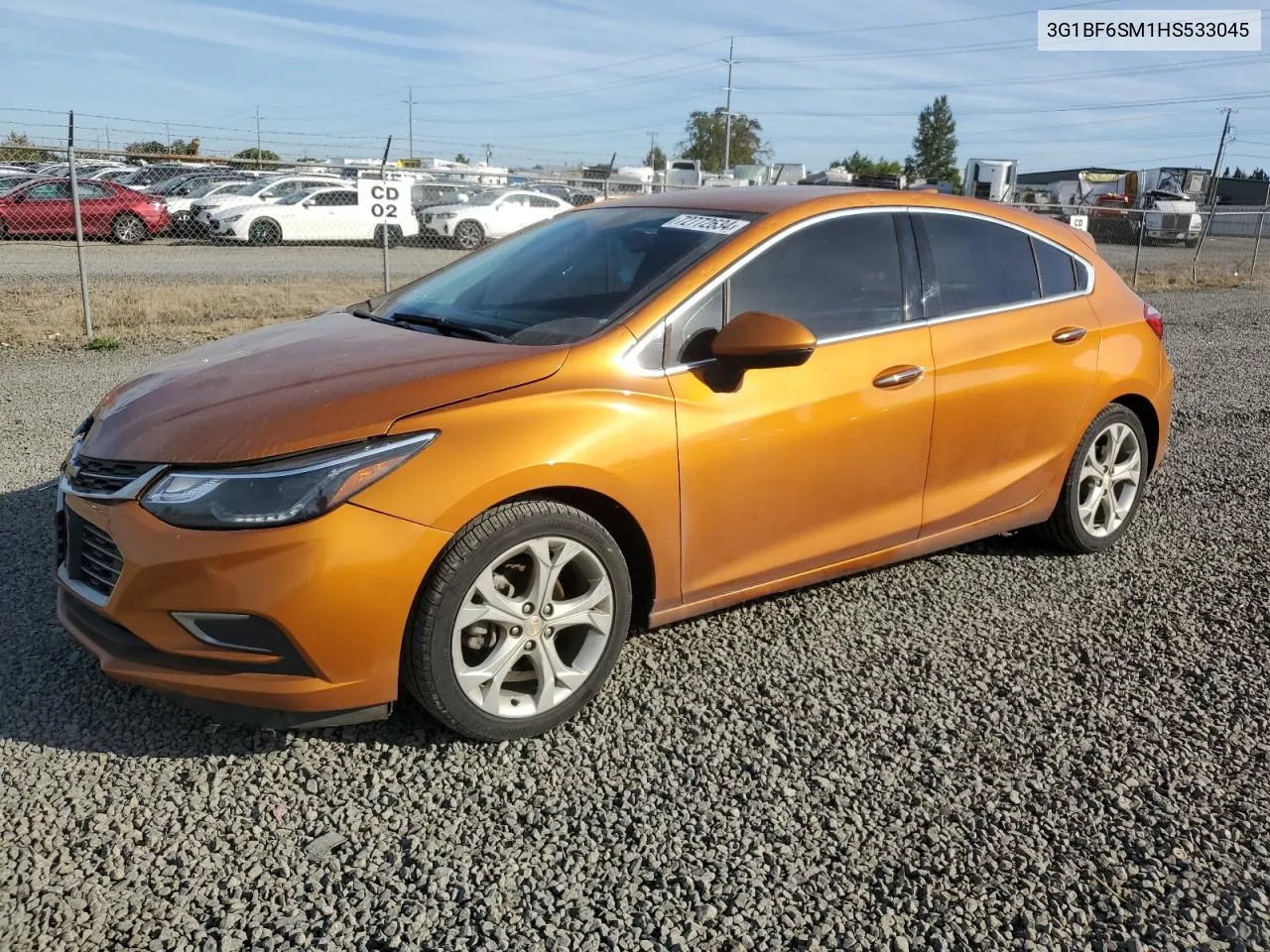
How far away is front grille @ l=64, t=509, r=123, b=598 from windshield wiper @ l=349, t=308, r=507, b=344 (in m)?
1.27

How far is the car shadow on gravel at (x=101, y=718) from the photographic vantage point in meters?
3.18

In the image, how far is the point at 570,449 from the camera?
3.12 m

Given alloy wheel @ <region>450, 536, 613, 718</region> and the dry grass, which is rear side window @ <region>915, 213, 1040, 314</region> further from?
the dry grass

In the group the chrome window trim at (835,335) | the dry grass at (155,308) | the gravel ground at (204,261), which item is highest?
the chrome window trim at (835,335)

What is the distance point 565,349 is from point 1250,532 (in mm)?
3990

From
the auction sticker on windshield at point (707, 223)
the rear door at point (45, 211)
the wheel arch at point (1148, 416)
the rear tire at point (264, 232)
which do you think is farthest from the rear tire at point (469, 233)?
the auction sticker on windshield at point (707, 223)

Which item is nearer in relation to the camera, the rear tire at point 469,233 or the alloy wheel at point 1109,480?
the alloy wheel at point 1109,480

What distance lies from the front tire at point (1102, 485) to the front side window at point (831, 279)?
1.35 m

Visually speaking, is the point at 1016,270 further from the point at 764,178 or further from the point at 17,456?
the point at 764,178

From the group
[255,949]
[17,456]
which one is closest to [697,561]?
[255,949]

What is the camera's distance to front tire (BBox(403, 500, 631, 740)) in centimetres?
298

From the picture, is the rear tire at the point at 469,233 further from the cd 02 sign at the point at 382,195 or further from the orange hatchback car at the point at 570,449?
the orange hatchback car at the point at 570,449

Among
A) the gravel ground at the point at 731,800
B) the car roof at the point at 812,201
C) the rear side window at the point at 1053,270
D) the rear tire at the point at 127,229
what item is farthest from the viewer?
the rear tire at the point at 127,229

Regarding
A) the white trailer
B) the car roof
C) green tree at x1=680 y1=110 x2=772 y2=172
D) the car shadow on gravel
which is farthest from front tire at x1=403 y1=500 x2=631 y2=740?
green tree at x1=680 y1=110 x2=772 y2=172
